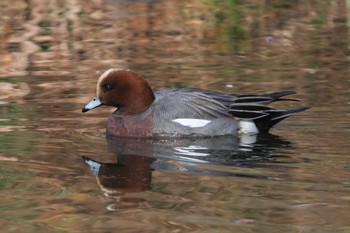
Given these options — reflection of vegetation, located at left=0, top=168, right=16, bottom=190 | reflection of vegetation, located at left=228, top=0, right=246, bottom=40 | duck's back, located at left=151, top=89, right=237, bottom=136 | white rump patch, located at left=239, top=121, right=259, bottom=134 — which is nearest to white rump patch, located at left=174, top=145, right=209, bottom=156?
duck's back, located at left=151, top=89, right=237, bottom=136

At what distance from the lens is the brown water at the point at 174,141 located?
569cm

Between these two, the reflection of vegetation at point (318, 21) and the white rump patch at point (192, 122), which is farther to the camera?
the reflection of vegetation at point (318, 21)

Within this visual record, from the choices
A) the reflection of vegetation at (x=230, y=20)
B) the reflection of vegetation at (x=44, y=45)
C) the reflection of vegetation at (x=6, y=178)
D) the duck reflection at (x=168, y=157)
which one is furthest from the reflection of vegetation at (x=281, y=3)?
the reflection of vegetation at (x=6, y=178)

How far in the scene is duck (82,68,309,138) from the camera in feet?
27.2

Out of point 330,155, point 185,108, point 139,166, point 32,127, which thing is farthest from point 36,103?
point 330,155

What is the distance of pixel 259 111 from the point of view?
840 centimetres

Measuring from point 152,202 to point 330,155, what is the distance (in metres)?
1.82

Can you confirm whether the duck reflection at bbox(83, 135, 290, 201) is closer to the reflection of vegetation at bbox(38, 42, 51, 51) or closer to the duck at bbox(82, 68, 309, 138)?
the duck at bbox(82, 68, 309, 138)

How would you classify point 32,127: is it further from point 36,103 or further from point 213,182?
point 213,182

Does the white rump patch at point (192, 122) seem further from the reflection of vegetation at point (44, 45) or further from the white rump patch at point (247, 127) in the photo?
the reflection of vegetation at point (44, 45)

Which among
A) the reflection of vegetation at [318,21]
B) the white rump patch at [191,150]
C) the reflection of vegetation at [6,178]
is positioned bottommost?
the reflection of vegetation at [318,21]

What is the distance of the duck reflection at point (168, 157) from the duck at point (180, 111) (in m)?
0.10

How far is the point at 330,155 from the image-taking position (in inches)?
285

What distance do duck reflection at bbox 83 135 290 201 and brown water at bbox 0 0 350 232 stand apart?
0.05ft
